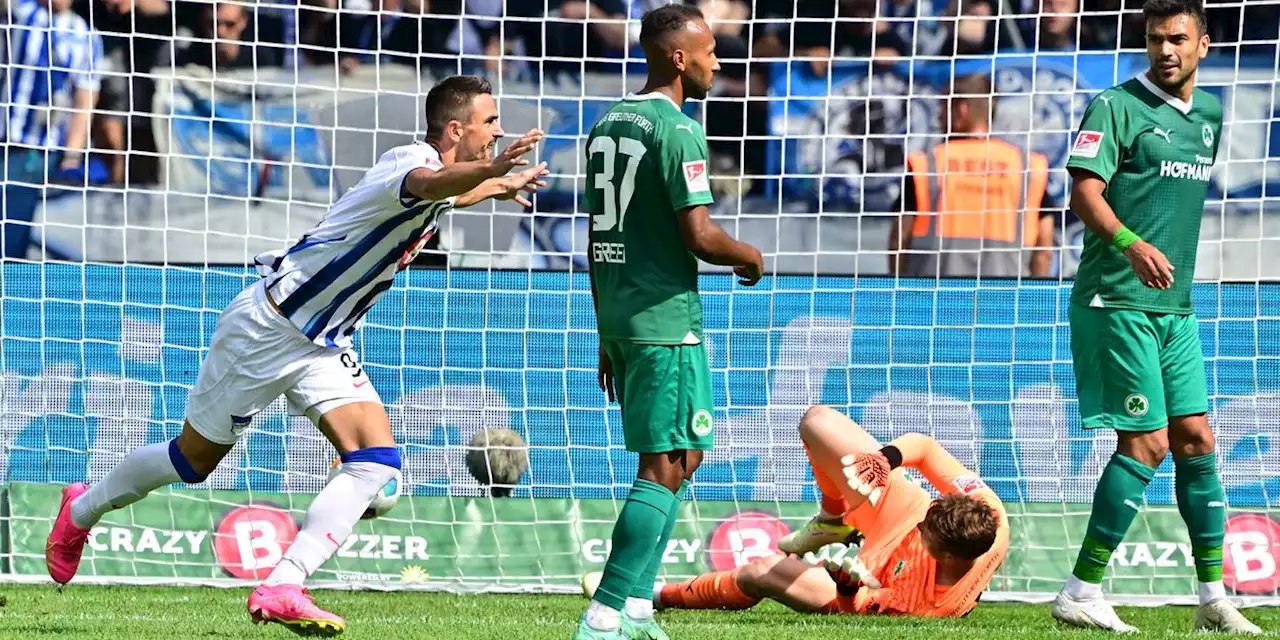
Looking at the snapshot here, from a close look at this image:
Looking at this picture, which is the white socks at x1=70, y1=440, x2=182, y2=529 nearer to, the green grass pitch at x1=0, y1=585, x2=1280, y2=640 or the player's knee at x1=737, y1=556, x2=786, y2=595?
the green grass pitch at x1=0, y1=585, x2=1280, y2=640

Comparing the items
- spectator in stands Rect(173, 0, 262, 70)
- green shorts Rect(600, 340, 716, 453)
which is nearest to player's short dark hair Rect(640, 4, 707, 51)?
green shorts Rect(600, 340, 716, 453)

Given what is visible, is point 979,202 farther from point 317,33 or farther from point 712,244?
point 712,244

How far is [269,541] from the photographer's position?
803cm

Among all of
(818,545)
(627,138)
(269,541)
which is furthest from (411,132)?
(627,138)

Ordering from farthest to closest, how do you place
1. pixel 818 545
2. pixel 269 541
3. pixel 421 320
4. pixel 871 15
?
1. pixel 871 15
2. pixel 421 320
3. pixel 269 541
4. pixel 818 545

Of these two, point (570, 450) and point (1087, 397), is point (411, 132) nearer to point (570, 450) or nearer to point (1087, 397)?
Result: point (570, 450)

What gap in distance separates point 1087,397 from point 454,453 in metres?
3.65

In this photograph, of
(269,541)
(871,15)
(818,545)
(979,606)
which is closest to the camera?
(818,545)

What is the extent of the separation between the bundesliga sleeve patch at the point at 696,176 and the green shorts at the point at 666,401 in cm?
48

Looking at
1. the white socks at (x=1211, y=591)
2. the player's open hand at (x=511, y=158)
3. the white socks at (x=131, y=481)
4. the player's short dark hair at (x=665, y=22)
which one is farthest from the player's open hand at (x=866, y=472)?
the white socks at (x=131, y=481)

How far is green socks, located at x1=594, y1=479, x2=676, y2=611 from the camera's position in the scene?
4844 millimetres

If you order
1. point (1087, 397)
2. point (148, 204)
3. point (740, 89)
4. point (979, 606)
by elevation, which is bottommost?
point (979, 606)

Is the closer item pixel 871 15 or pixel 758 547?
pixel 758 547

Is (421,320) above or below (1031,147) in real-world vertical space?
below
